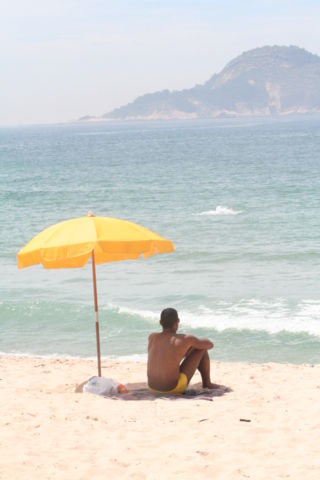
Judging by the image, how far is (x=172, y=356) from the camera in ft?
26.2

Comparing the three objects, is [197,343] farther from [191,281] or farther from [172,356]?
[191,281]

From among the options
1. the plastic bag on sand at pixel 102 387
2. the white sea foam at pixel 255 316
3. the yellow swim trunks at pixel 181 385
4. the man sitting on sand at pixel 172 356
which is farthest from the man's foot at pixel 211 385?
the white sea foam at pixel 255 316

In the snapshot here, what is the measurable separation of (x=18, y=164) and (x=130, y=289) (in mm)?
59445

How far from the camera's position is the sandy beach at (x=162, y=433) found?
232 inches

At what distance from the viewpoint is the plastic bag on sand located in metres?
8.46

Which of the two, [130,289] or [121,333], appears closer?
[121,333]

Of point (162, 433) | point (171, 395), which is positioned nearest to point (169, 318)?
point (171, 395)

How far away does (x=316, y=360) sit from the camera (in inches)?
467

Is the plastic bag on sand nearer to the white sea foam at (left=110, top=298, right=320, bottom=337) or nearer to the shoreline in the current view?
the shoreline

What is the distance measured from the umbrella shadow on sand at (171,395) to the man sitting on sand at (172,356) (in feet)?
0.24

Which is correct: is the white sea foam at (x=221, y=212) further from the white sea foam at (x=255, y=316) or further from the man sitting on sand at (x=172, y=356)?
the man sitting on sand at (x=172, y=356)

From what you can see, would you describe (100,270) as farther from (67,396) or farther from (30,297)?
(67,396)

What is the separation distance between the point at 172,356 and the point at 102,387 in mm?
992

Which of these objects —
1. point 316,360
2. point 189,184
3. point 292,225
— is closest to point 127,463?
point 316,360
